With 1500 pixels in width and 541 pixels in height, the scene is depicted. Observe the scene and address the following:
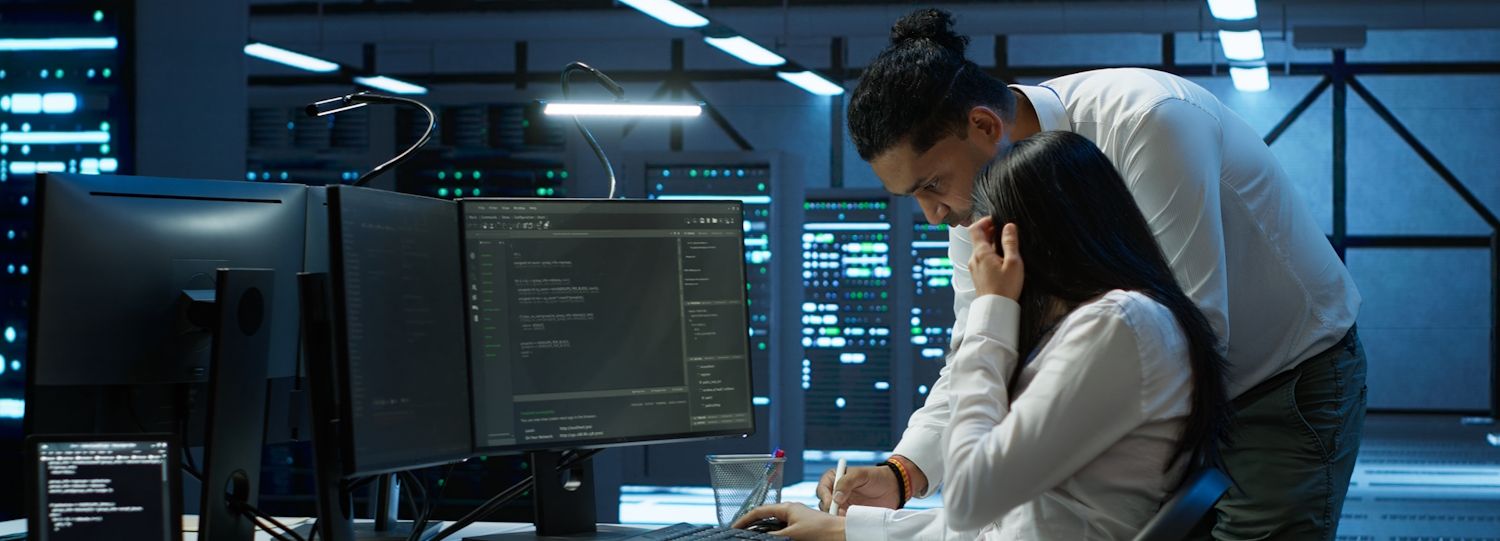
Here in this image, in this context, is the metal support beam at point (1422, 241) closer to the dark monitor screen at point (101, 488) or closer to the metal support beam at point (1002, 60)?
the metal support beam at point (1002, 60)

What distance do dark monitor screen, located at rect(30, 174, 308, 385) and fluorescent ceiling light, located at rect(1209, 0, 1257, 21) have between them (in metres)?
5.31

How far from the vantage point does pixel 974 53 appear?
1138cm

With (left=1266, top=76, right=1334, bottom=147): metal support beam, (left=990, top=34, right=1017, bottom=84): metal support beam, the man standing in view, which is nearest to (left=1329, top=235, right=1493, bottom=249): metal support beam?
(left=1266, top=76, right=1334, bottom=147): metal support beam

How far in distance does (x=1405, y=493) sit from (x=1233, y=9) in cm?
284

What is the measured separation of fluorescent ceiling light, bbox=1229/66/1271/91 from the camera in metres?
8.86

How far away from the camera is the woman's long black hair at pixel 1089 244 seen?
143 cm

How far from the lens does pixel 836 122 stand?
445 inches

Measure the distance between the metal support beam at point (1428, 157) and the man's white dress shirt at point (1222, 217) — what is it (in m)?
9.72

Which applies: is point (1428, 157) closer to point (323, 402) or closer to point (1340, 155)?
point (1340, 155)

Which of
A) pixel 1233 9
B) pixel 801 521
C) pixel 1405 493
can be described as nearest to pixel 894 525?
pixel 801 521

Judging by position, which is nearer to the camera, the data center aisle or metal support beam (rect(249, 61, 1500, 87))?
the data center aisle

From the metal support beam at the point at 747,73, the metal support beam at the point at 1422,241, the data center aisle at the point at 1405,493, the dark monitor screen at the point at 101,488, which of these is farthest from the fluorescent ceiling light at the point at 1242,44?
the dark monitor screen at the point at 101,488

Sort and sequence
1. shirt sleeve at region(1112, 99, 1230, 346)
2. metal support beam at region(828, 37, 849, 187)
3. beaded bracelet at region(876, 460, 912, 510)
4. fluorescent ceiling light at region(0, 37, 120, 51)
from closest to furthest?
shirt sleeve at region(1112, 99, 1230, 346) → beaded bracelet at region(876, 460, 912, 510) → fluorescent ceiling light at region(0, 37, 120, 51) → metal support beam at region(828, 37, 849, 187)

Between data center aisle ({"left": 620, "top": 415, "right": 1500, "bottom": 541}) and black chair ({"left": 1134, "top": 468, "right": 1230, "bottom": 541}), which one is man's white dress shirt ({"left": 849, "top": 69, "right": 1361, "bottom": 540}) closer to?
black chair ({"left": 1134, "top": 468, "right": 1230, "bottom": 541})
